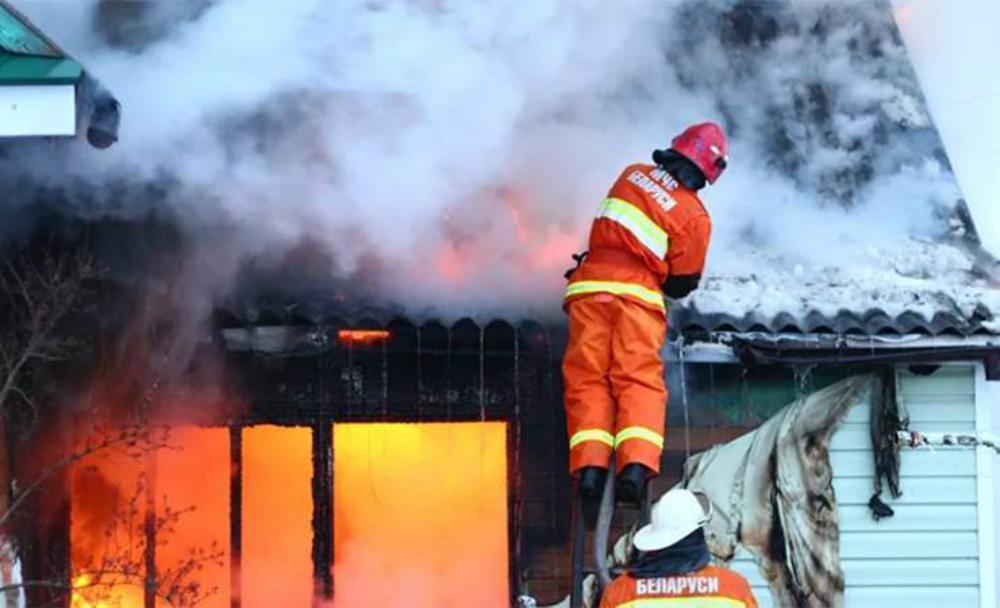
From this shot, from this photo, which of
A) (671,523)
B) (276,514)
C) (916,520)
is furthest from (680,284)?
(276,514)

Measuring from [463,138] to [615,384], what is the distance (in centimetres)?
200

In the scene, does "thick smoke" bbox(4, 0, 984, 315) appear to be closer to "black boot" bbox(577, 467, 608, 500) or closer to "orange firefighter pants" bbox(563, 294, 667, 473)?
"orange firefighter pants" bbox(563, 294, 667, 473)

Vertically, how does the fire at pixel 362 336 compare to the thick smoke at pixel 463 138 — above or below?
below

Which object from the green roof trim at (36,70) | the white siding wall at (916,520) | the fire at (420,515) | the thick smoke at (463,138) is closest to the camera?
the green roof trim at (36,70)

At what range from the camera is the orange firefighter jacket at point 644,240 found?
606cm

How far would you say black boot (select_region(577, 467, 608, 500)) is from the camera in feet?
19.3

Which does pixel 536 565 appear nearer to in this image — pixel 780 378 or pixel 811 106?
pixel 780 378

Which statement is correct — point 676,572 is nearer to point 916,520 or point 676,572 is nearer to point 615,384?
point 615,384

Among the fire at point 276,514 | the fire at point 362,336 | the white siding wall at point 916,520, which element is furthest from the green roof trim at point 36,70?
the white siding wall at point 916,520

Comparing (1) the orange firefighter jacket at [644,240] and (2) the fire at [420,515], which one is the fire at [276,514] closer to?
(2) the fire at [420,515]

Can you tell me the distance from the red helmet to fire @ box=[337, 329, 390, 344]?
206cm

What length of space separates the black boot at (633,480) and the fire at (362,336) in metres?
1.94

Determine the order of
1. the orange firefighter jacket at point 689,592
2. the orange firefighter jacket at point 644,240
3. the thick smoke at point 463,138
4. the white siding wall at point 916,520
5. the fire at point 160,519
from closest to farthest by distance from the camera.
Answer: the orange firefighter jacket at point 689,592, the orange firefighter jacket at point 644,240, the thick smoke at point 463,138, the white siding wall at point 916,520, the fire at point 160,519

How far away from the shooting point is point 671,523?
4.97m
